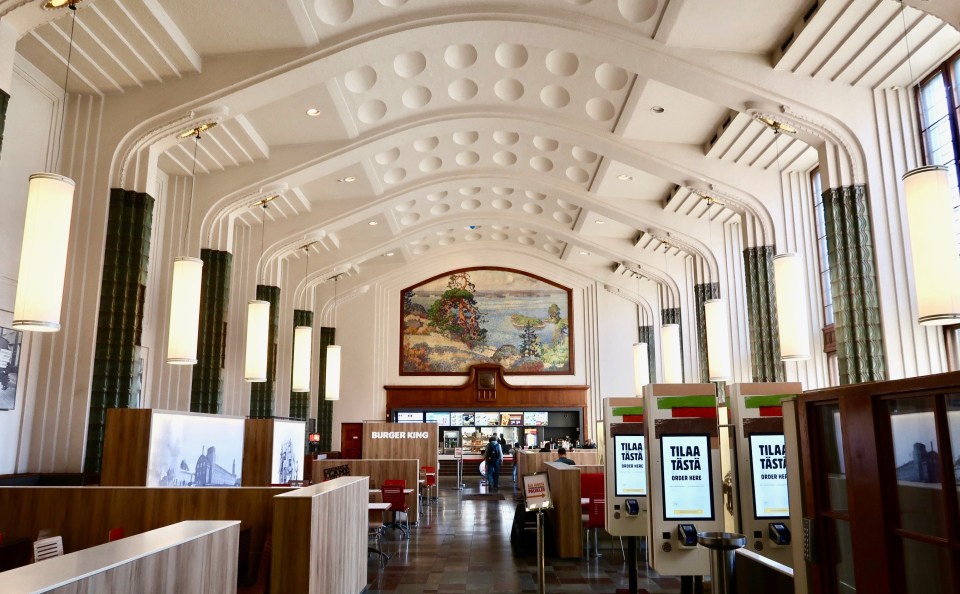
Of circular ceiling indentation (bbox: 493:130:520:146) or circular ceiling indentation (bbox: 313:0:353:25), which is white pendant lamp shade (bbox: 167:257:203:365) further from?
circular ceiling indentation (bbox: 493:130:520:146)

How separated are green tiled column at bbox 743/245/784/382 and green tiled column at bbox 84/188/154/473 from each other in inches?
346

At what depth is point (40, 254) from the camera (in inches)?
202

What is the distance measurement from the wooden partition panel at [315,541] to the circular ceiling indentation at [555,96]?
6.99m

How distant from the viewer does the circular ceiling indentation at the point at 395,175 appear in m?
13.5

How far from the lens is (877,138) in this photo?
8.12m

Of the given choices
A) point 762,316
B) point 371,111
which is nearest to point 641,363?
point 762,316

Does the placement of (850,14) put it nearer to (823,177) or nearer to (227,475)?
(823,177)

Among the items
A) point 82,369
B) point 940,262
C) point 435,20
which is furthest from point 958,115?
point 82,369

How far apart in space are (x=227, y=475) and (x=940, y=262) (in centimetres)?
833

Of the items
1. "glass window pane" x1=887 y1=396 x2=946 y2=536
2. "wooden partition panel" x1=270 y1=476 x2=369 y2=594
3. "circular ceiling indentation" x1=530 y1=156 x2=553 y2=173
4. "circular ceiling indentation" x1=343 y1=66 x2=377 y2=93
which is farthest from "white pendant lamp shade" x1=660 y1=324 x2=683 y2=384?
Result: "glass window pane" x1=887 y1=396 x2=946 y2=536

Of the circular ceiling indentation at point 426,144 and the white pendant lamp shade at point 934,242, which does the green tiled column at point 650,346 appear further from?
the white pendant lamp shade at point 934,242

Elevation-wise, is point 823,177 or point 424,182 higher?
point 424,182

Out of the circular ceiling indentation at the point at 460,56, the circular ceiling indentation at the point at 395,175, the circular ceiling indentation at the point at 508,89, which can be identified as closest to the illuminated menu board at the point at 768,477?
the circular ceiling indentation at the point at 460,56

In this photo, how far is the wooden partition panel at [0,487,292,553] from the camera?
18.1 ft
